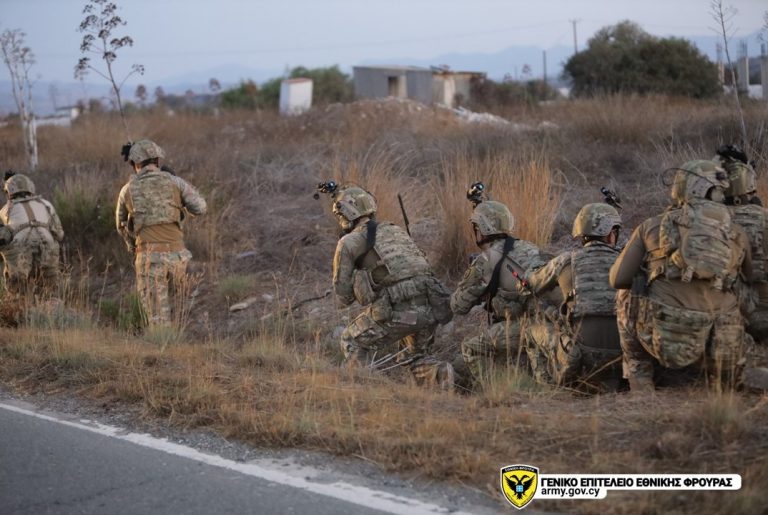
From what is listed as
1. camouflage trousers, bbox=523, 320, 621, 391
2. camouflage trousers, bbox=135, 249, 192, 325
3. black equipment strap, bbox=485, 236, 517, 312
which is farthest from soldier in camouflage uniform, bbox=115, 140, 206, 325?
camouflage trousers, bbox=523, 320, 621, 391

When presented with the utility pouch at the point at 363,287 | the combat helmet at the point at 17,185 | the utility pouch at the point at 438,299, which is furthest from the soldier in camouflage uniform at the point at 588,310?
the combat helmet at the point at 17,185

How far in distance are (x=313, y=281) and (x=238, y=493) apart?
5859mm

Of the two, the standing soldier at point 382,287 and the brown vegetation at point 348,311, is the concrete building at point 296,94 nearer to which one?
the brown vegetation at point 348,311

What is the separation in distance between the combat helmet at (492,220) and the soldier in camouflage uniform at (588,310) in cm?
58

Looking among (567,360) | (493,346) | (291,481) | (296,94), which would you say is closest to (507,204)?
(493,346)

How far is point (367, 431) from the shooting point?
4695mm

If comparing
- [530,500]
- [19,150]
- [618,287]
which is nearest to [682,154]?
[618,287]

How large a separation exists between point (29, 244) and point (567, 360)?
236 inches

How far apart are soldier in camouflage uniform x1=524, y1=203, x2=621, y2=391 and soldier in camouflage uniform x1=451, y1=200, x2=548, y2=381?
0.40 meters

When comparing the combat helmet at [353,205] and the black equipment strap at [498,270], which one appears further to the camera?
the combat helmet at [353,205]

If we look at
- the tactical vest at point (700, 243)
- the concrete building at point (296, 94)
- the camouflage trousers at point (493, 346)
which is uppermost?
the concrete building at point (296, 94)

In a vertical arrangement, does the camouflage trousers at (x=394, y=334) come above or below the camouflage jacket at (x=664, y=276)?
below

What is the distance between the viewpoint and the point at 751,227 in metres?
5.84

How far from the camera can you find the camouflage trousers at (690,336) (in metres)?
5.34
